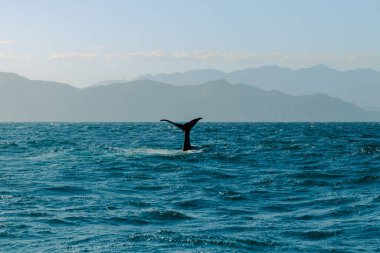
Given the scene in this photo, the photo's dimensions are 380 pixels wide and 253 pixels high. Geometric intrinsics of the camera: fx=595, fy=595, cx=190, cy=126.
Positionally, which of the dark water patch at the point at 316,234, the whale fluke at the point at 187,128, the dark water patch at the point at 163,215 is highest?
the whale fluke at the point at 187,128

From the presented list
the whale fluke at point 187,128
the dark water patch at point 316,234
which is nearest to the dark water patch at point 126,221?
the dark water patch at point 316,234

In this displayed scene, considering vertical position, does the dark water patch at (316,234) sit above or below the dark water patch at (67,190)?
above

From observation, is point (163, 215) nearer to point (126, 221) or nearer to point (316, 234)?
point (126, 221)

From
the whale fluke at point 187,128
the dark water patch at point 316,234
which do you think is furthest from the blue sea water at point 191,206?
the whale fluke at point 187,128

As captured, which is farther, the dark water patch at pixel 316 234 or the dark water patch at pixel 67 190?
the dark water patch at pixel 67 190

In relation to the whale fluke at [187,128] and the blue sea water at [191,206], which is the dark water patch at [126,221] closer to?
the blue sea water at [191,206]

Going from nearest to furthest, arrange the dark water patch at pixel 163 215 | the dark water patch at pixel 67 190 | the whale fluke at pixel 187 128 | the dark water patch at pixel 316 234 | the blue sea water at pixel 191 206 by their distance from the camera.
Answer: the blue sea water at pixel 191 206 → the dark water patch at pixel 316 234 → the dark water patch at pixel 163 215 → the dark water patch at pixel 67 190 → the whale fluke at pixel 187 128

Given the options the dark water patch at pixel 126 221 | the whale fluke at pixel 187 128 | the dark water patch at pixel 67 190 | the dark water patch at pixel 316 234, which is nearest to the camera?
the dark water patch at pixel 316 234

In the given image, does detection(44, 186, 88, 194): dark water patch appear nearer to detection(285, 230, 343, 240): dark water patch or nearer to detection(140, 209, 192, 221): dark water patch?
detection(140, 209, 192, 221): dark water patch

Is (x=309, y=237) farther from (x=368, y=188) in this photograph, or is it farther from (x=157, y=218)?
(x=368, y=188)

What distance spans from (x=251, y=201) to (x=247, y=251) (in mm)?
7082

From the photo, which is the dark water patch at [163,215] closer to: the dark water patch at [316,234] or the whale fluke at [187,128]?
the dark water patch at [316,234]

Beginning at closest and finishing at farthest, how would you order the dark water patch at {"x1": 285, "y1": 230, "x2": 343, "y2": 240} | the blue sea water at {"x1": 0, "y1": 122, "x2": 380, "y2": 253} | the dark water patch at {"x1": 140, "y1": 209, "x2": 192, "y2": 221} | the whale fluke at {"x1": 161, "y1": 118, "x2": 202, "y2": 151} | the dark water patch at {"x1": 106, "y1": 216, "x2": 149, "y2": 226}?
the blue sea water at {"x1": 0, "y1": 122, "x2": 380, "y2": 253} → the dark water patch at {"x1": 285, "y1": 230, "x2": 343, "y2": 240} → the dark water patch at {"x1": 106, "y1": 216, "x2": 149, "y2": 226} → the dark water patch at {"x1": 140, "y1": 209, "x2": 192, "y2": 221} → the whale fluke at {"x1": 161, "y1": 118, "x2": 202, "y2": 151}

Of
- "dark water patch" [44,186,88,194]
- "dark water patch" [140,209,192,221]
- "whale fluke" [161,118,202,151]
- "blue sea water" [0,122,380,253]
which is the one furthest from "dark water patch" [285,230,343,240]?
"whale fluke" [161,118,202,151]
